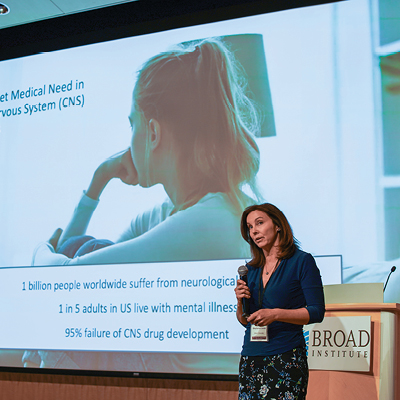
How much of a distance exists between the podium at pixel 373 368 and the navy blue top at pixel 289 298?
0.51 m

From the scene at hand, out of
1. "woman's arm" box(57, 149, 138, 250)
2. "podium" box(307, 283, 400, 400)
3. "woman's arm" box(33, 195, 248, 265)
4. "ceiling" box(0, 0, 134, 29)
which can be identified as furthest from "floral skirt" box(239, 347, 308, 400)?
"ceiling" box(0, 0, 134, 29)

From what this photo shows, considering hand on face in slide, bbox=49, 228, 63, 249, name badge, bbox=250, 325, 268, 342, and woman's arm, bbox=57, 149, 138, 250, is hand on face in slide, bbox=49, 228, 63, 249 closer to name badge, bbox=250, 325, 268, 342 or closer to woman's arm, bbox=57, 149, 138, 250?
woman's arm, bbox=57, 149, 138, 250

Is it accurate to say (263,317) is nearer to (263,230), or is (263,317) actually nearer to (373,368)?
(263,230)

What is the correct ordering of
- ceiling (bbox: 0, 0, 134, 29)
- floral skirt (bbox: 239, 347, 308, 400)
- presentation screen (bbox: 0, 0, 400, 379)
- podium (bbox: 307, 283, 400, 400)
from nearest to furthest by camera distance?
floral skirt (bbox: 239, 347, 308, 400), podium (bbox: 307, 283, 400, 400), presentation screen (bbox: 0, 0, 400, 379), ceiling (bbox: 0, 0, 134, 29)

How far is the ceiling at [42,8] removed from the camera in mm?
4152

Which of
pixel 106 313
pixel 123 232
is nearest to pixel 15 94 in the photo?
pixel 123 232

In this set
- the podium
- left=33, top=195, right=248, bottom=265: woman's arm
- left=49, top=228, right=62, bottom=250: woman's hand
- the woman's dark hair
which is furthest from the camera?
left=49, top=228, right=62, bottom=250: woman's hand

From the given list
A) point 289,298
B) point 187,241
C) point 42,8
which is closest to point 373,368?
point 289,298

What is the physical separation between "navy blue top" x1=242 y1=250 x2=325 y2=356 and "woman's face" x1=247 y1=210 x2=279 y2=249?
3.7 inches

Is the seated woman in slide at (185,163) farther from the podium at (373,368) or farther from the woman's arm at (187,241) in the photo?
the podium at (373,368)

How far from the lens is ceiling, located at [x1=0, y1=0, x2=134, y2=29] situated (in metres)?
4.15

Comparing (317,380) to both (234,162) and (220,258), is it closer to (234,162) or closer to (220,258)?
(220,258)

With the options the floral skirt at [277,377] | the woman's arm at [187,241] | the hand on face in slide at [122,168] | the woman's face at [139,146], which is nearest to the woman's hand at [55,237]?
the woman's arm at [187,241]

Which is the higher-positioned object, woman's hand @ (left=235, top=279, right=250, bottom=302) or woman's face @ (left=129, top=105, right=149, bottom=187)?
woman's face @ (left=129, top=105, right=149, bottom=187)
